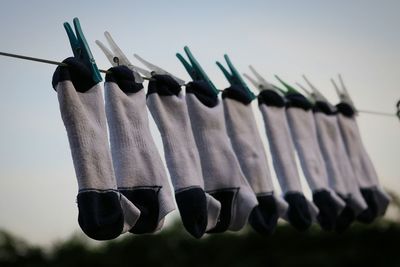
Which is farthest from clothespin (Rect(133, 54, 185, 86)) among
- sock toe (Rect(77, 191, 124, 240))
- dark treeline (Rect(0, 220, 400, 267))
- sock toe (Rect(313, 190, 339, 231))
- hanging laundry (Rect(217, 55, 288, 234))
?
dark treeline (Rect(0, 220, 400, 267))

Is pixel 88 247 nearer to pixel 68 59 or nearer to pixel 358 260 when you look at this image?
pixel 358 260

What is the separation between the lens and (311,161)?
196 centimetres

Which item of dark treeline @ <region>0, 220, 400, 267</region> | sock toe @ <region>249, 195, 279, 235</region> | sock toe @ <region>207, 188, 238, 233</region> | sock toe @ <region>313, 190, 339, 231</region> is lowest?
dark treeline @ <region>0, 220, 400, 267</region>

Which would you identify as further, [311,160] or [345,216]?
[345,216]

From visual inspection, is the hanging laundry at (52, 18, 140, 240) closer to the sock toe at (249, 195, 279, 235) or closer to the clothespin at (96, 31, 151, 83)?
the clothespin at (96, 31, 151, 83)

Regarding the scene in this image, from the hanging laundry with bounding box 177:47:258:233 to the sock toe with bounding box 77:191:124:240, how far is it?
0.35 m

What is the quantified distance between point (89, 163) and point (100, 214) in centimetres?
10

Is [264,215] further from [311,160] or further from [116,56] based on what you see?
[116,56]

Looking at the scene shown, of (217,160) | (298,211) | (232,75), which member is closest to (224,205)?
(217,160)

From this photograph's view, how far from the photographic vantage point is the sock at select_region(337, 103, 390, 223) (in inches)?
85.3

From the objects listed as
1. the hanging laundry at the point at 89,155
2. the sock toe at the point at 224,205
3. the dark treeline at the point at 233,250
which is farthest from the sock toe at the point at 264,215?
the dark treeline at the point at 233,250

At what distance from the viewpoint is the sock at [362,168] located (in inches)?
85.3

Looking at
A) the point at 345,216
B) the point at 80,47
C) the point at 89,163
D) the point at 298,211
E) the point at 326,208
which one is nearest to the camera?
the point at 89,163

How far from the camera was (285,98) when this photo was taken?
6.47ft
